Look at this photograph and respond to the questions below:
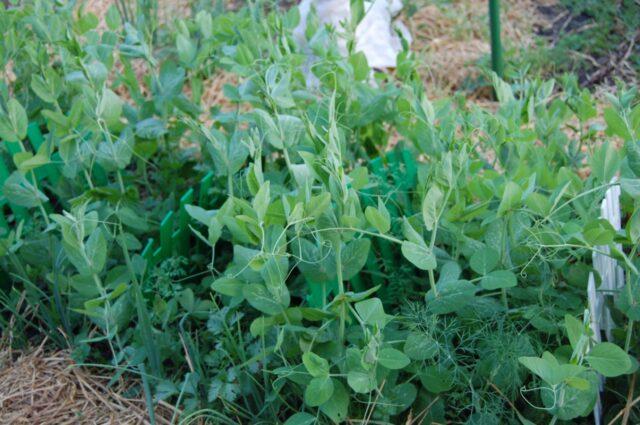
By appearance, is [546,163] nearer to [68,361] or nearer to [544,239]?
[544,239]

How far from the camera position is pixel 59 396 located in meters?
1.64

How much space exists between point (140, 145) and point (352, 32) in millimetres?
565

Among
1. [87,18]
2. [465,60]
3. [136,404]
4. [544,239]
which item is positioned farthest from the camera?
[465,60]

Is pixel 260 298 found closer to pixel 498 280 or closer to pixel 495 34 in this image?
pixel 498 280

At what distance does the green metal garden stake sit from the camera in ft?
7.45

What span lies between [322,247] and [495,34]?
1219mm

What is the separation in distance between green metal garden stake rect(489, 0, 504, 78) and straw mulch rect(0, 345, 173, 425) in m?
1.41

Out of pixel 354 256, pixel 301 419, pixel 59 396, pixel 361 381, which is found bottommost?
pixel 59 396

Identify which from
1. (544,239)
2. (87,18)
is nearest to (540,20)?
(87,18)

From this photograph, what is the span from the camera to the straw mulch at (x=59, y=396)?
1.58 meters

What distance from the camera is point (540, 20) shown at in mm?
3076

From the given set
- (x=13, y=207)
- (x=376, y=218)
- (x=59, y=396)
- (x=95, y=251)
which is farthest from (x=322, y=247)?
(x=13, y=207)

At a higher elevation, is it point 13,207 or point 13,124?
point 13,124

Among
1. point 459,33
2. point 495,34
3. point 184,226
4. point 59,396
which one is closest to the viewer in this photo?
point 59,396
